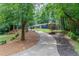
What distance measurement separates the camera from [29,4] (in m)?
3.97

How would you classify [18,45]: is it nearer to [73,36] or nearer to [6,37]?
[6,37]

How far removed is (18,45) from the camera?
13.1 feet

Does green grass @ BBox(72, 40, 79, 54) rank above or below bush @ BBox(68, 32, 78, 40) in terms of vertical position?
below

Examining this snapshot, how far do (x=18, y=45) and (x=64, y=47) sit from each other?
0.69 m

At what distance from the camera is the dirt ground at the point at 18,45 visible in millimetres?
3936

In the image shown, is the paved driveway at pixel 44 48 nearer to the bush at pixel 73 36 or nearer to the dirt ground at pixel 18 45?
the dirt ground at pixel 18 45

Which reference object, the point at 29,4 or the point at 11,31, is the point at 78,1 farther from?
the point at 11,31

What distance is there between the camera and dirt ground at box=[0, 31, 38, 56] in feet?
12.9

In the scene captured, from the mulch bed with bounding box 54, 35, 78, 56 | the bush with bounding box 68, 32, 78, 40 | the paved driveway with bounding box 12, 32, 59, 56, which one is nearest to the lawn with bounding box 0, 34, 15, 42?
the paved driveway with bounding box 12, 32, 59, 56

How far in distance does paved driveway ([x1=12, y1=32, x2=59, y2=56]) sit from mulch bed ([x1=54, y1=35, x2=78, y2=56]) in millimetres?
61

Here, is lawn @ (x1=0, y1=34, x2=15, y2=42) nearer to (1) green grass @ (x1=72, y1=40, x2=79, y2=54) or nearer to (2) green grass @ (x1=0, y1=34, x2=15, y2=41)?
(2) green grass @ (x1=0, y1=34, x2=15, y2=41)

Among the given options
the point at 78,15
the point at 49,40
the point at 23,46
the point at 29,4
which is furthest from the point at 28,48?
the point at 78,15

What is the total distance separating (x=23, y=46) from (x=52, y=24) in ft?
1.79

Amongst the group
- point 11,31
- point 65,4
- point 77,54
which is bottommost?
point 77,54
